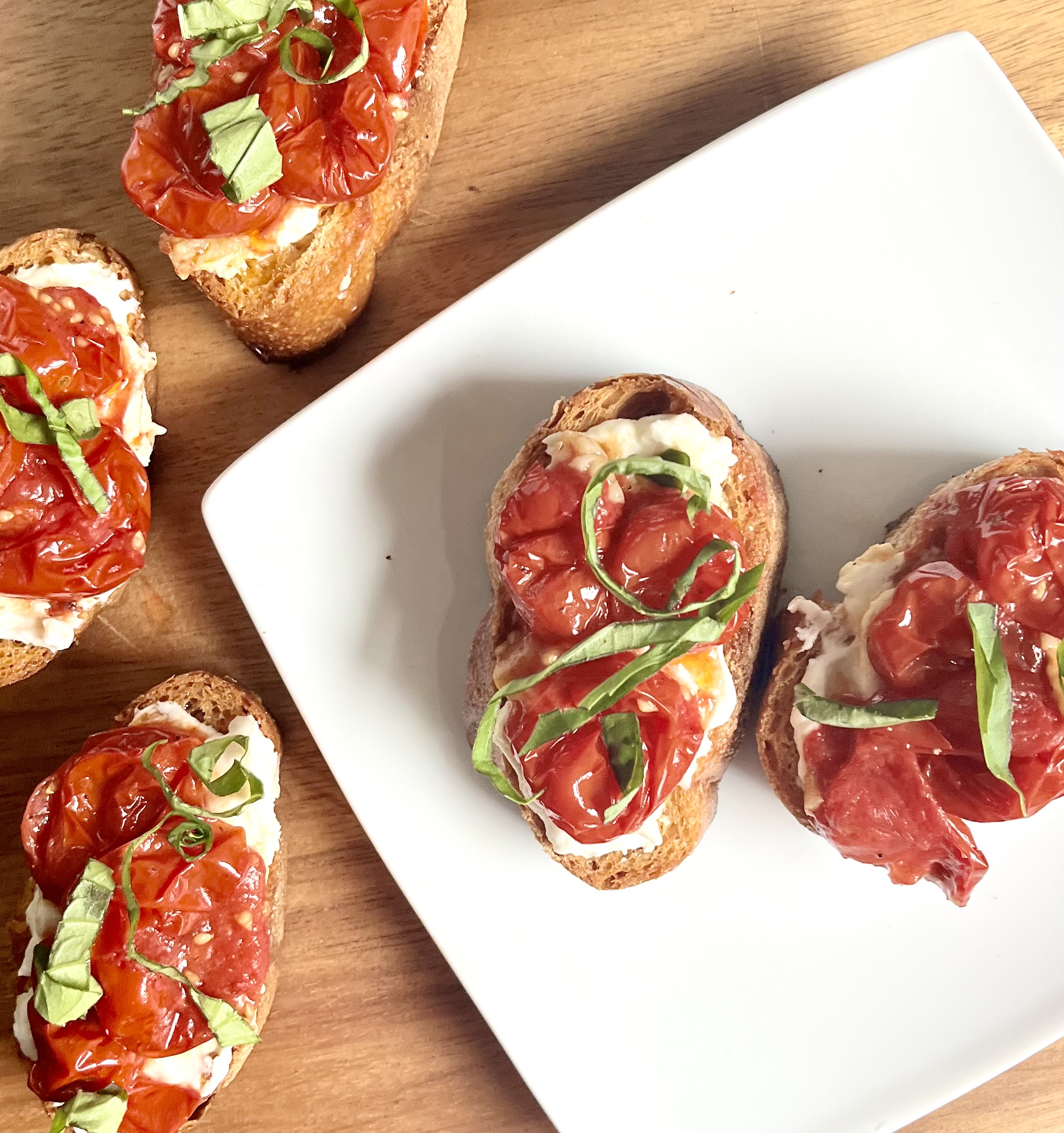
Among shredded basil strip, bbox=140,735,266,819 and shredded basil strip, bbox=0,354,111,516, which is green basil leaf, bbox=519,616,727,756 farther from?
shredded basil strip, bbox=0,354,111,516

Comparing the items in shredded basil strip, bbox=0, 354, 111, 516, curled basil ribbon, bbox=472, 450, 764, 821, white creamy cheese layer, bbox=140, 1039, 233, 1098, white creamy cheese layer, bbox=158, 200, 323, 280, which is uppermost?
white creamy cheese layer, bbox=158, 200, 323, 280

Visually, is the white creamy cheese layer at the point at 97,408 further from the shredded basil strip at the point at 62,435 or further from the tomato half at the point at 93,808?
the tomato half at the point at 93,808

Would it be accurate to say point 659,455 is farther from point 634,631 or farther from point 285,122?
point 285,122

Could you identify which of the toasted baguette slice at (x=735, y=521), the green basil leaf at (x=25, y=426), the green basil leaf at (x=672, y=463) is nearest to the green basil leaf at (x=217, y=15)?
the green basil leaf at (x=25, y=426)

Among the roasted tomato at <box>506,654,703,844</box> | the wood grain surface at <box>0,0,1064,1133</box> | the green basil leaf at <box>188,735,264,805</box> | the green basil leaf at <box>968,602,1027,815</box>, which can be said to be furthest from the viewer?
the wood grain surface at <box>0,0,1064,1133</box>

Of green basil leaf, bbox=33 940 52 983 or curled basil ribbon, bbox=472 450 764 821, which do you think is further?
green basil leaf, bbox=33 940 52 983

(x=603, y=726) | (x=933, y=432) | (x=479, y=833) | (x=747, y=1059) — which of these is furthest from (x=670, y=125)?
(x=747, y=1059)

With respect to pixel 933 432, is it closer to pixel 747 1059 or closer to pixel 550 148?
pixel 550 148

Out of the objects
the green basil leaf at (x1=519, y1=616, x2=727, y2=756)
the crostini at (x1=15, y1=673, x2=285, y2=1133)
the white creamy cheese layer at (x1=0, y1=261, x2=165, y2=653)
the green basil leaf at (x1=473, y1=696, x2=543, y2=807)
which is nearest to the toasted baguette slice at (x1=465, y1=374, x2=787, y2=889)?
the green basil leaf at (x1=473, y1=696, x2=543, y2=807)
